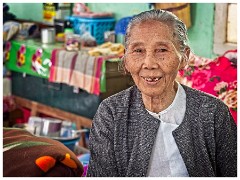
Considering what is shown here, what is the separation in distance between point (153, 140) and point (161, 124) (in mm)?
62

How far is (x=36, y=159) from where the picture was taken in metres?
1.38

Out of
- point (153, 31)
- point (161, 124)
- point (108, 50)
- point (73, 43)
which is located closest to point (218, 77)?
point (161, 124)

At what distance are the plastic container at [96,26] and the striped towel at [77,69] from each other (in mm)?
427

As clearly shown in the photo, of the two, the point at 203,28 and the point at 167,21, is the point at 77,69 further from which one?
the point at 167,21

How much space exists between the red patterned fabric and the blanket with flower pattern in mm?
1229

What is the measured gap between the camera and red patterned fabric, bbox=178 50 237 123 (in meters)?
2.54

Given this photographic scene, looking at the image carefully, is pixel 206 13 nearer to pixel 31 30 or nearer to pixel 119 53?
pixel 119 53

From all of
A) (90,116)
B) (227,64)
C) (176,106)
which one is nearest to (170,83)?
(176,106)

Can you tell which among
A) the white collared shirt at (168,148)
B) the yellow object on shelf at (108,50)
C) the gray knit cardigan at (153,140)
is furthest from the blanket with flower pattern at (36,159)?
the yellow object on shelf at (108,50)

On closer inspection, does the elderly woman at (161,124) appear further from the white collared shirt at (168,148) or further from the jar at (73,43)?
the jar at (73,43)

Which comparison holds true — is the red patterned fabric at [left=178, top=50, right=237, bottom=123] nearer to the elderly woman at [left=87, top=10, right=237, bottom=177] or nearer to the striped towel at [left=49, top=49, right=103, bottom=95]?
the elderly woman at [left=87, top=10, right=237, bottom=177]

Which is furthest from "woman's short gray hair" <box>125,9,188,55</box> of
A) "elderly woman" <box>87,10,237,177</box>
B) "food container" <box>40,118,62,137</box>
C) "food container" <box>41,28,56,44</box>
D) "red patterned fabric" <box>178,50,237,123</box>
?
"food container" <box>41,28,56,44</box>

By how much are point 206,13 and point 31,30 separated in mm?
2211

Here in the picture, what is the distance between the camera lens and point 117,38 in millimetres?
4965
